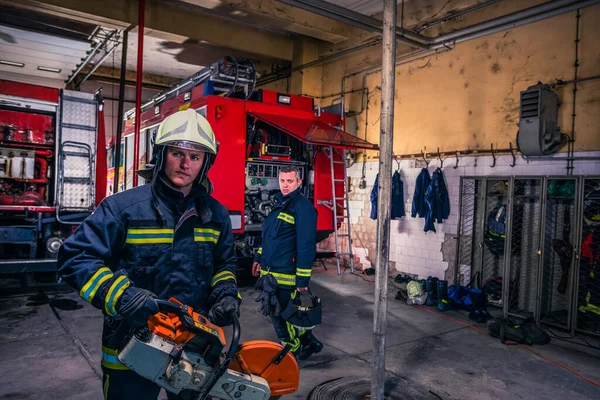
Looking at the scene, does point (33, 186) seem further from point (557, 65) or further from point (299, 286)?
point (557, 65)

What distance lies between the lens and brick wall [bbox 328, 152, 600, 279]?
648cm

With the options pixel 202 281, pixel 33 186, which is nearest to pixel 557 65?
pixel 202 281

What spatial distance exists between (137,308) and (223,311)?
19.0 inches

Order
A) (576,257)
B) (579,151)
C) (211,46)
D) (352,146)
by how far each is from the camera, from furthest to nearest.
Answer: (211,46), (352,146), (579,151), (576,257)

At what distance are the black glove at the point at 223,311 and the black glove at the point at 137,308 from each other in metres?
0.42

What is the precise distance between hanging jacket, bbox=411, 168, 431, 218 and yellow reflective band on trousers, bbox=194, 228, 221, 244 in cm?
588

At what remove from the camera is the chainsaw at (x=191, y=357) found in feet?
5.67

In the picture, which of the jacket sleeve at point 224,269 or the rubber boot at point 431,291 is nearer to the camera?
the jacket sleeve at point 224,269

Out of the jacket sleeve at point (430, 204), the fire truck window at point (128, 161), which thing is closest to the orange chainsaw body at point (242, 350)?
the jacket sleeve at point (430, 204)

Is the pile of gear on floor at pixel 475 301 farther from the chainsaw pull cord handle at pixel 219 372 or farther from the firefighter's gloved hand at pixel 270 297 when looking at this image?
the chainsaw pull cord handle at pixel 219 372

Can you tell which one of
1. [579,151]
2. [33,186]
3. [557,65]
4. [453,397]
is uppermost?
[557,65]

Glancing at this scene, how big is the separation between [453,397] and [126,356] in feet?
9.62

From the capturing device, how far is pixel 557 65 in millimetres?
6051

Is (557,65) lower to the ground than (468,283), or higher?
higher
